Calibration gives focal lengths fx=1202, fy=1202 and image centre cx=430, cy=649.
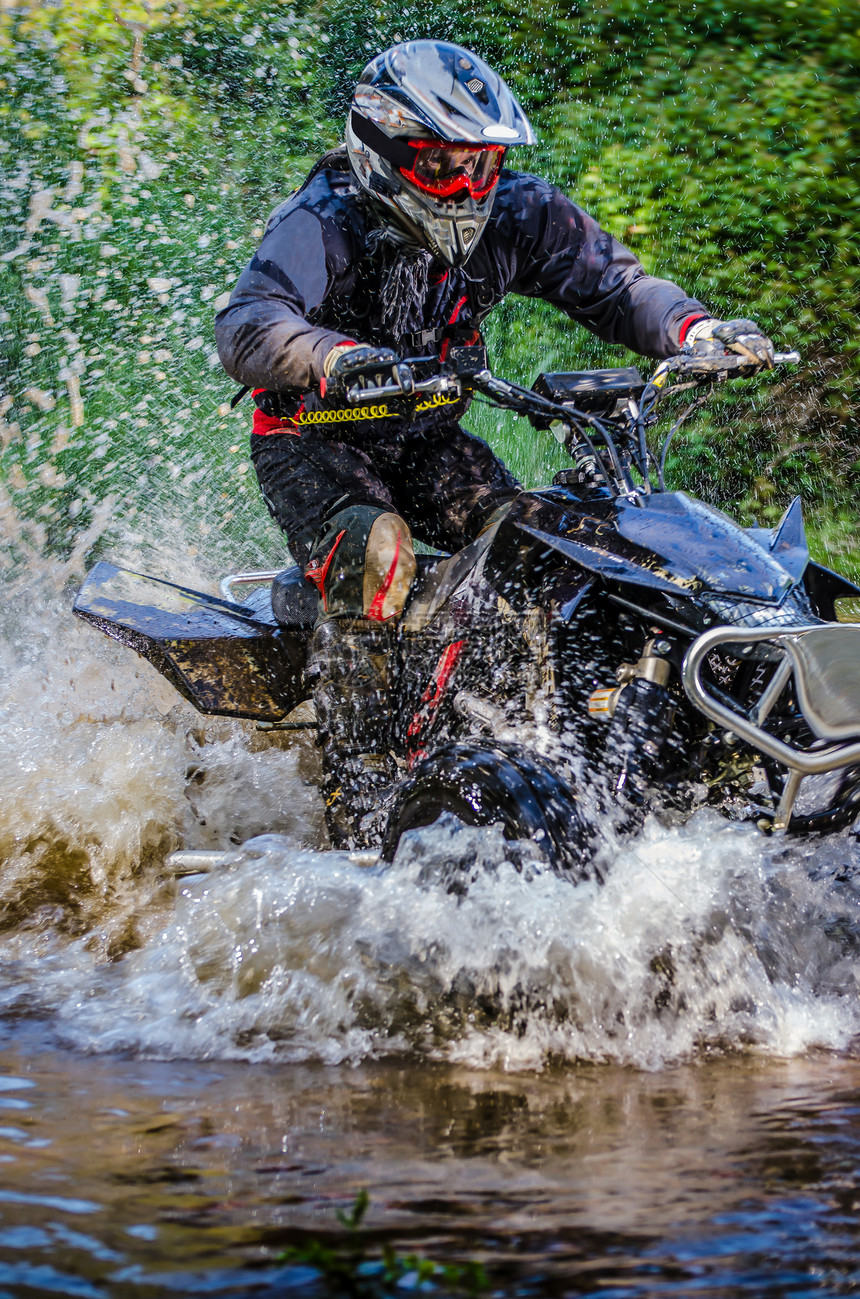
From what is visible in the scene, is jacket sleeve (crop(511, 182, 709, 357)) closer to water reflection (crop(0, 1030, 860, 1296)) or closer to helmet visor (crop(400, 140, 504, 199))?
helmet visor (crop(400, 140, 504, 199))

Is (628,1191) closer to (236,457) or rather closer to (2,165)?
(236,457)

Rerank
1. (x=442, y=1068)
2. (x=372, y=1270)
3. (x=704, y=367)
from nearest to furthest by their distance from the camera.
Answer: (x=372, y=1270) → (x=442, y=1068) → (x=704, y=367)

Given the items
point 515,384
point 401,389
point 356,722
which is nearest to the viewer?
point 401,389

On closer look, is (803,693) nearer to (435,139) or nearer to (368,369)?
(368,369)

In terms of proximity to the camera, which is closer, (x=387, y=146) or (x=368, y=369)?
(x=368, y=369)

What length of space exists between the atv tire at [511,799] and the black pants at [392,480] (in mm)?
1022

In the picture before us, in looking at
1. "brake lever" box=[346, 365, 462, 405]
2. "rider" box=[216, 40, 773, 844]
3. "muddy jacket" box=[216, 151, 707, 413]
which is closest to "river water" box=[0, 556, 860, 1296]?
"rider" box=[216, 40, 773, 844]

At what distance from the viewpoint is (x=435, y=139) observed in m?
3.17

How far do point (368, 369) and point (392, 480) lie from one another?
1.11 m

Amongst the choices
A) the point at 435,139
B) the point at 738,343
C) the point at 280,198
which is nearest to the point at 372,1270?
the point at 738,343

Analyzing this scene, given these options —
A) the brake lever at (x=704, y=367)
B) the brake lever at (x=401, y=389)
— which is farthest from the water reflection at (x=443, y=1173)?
the brake lever at (x=704, y=367)

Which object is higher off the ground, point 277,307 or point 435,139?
point 435,139

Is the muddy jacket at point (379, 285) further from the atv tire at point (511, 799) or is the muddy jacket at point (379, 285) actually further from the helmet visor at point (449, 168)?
the atv tire at point (511, 799)

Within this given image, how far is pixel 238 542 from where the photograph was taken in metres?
8.62
